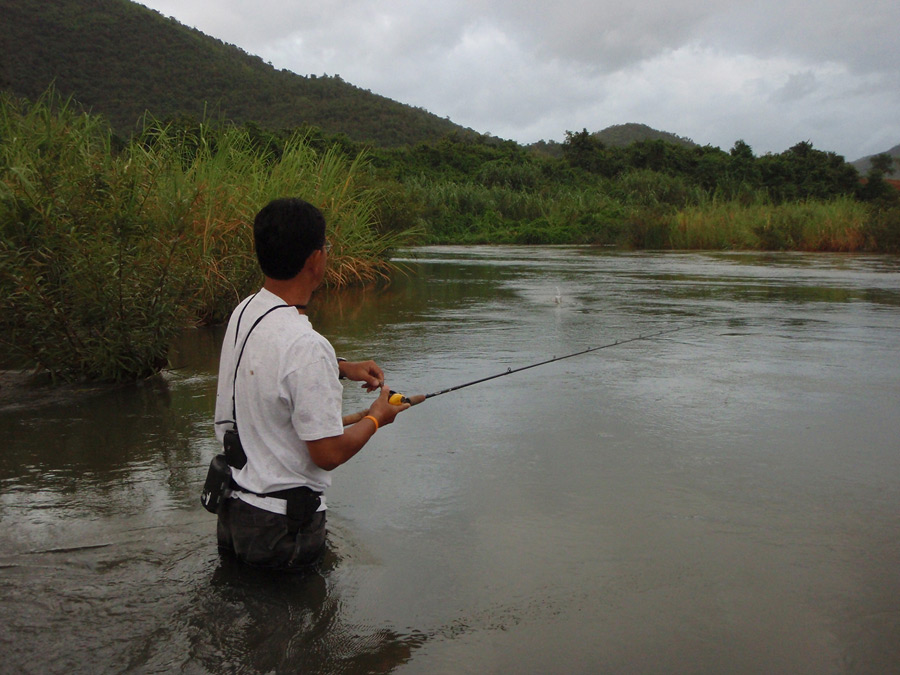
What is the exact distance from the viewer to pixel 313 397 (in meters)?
2.60

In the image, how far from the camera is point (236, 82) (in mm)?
76125

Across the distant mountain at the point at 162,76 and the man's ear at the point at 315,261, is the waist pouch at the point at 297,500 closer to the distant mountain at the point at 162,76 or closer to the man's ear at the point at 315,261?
the man's ear at the point at 315,261

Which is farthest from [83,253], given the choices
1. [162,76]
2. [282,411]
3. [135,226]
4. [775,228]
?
[162,76]

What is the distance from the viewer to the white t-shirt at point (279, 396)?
8.56 feet

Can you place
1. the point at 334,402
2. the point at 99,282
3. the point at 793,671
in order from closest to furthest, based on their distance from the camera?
1. the point at 793,671
2. the point at 334,402
3. the point at 99,282

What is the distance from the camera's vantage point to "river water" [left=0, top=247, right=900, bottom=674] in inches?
96.4

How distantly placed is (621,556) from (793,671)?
80 centimetres

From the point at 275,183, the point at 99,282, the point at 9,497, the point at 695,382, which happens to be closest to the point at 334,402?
the point at 9,497

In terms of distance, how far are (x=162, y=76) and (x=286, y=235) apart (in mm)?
74080

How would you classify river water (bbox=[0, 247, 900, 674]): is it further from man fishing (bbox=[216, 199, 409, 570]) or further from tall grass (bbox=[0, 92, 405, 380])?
tall grass (bbox=[0, 92, 405, 380])

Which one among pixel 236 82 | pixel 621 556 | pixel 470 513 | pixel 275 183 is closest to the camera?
pixel 621 556

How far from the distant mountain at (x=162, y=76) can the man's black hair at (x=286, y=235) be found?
56.4 m

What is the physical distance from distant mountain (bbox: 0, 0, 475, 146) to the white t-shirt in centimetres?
5644

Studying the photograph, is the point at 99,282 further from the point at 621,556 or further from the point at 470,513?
the point at 621,556
